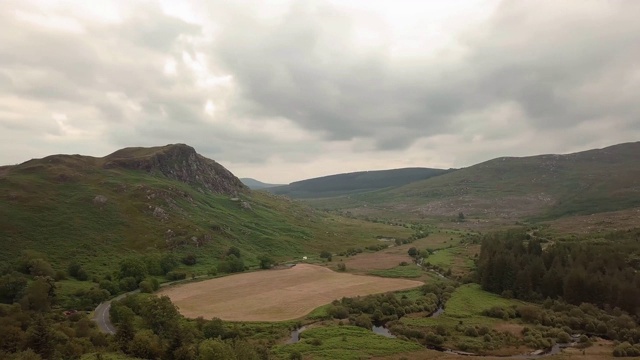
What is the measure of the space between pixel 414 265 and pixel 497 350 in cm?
8864

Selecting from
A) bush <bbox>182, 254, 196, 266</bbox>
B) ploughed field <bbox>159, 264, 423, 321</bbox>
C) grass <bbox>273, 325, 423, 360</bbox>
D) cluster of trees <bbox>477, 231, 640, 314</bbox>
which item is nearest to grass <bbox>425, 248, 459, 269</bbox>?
cluster of trees <bbox>477, 231, 640, 314</bbox>

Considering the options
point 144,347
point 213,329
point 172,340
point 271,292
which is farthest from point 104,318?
point 271,292

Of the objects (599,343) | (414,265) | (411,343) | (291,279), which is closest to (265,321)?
(411,343)

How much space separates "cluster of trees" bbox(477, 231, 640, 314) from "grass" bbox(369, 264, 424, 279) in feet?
77.4

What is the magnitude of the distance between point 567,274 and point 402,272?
5515 cm

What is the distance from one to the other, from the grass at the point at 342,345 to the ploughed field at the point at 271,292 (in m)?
16.7

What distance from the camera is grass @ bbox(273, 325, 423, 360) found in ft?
250

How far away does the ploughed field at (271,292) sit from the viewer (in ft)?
346

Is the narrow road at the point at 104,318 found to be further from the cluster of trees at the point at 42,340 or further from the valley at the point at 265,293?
the cluster of trees at the point at 42,340

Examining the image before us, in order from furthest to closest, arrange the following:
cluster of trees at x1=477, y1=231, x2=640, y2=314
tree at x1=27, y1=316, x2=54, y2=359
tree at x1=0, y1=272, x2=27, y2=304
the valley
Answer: cluster of trees at x1=477, y1=231, x2=640, y2=314, tree at x1=0, y1=272, x2=27, y2=304, the valley, tree at x1=27, y1=316, x2=54, y2=359

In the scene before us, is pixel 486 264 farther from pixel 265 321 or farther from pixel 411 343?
pixel 265 321

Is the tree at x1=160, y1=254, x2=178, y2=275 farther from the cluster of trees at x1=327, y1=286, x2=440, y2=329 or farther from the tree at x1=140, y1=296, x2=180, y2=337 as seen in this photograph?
the tree at x1=140, y1=296, x2=180, y2=337

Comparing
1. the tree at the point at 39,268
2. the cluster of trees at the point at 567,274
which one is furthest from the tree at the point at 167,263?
the cluster of trees at the point at 567,274

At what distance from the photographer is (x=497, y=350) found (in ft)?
274
